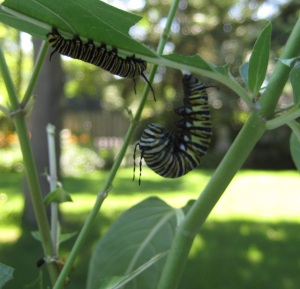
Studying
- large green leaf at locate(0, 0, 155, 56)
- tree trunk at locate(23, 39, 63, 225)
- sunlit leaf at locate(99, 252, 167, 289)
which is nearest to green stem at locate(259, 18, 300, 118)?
large green leaf at locate(0, 0, 155, 56)

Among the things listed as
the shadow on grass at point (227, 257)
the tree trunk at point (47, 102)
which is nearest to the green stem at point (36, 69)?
the shadow on grass at point (227, 257)

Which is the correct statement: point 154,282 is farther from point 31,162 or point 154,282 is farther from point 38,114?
point 38,114

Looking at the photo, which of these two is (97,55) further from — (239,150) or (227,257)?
(227,257)

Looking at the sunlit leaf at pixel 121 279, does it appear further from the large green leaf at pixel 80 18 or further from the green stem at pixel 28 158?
the large green leaf at pixel 80 18

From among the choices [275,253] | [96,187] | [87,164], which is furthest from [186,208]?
[87,164]

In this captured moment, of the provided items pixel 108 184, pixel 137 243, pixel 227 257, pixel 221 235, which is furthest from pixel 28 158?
pixel 221 235
